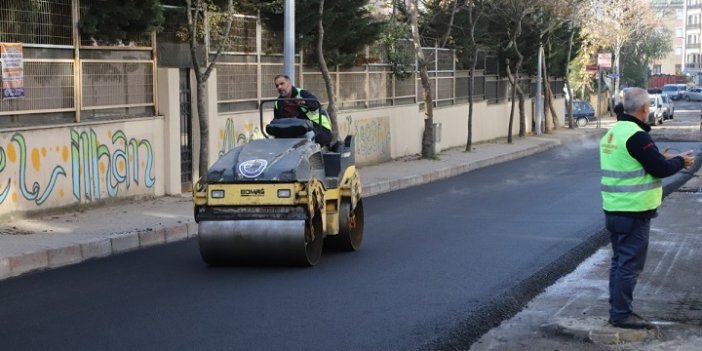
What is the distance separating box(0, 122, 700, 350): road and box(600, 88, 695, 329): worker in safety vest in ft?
3.76

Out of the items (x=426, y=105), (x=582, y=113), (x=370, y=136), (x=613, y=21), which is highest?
(x=613, y=21)

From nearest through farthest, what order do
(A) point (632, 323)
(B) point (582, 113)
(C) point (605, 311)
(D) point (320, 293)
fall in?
(A) point (632, 323)
(C) point (605, 311)
(D) point (320, 293)
(B) point (582, 113)

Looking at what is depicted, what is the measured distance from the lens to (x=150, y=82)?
17547 millimetres

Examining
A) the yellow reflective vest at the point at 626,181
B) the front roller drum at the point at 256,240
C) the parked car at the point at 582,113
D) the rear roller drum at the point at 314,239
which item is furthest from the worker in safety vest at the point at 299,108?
the parked car at the point at 582,113

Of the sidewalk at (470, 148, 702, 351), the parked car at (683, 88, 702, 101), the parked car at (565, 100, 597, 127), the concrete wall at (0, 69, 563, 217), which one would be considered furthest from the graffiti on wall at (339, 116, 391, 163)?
the parked car at (683, 88, 702, 101)

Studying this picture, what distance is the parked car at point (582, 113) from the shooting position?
5578 centimetres

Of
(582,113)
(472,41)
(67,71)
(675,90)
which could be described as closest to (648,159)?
(67,71)

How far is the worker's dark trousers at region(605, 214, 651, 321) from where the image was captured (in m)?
7.62

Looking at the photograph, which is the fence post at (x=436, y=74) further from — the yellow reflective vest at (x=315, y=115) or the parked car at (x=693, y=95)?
the parked car at (x=693, y=95)

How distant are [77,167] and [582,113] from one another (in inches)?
1742

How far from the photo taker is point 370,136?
2694 cm

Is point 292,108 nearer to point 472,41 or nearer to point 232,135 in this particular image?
point 232,135

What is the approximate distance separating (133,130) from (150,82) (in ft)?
3.81

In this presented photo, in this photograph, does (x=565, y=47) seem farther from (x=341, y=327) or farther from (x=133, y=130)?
(x=341, y=327)
